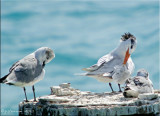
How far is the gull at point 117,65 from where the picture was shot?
834 centimetres

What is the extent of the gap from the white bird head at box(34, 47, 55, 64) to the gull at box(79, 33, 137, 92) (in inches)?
40.1

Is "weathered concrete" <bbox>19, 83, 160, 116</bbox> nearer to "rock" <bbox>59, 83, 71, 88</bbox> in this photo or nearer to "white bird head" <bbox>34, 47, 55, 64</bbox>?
"rock" <bbox>59, 83, 71, 88</bbox>

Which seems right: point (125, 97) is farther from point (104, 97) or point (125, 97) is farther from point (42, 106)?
point (42, 106)

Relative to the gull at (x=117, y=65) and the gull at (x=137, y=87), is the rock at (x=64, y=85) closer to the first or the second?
the gull at (x=117, y=65)

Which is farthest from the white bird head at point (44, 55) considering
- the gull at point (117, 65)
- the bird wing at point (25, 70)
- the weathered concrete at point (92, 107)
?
the weathered concrete at point (92, 107)

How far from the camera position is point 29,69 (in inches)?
304

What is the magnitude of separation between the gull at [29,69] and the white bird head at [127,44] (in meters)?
2.11

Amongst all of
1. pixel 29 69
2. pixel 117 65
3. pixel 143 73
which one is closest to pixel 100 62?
pixel 117 65

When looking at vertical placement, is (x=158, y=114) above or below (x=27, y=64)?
below

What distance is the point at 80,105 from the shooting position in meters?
6.69

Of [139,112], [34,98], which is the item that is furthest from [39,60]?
[139,112]

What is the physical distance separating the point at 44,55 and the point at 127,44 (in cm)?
248

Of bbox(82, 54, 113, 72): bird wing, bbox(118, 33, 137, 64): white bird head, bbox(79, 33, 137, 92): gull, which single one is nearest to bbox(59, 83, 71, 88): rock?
bbox(79, 33, 137, 92): gull

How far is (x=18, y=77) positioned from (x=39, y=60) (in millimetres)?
824
